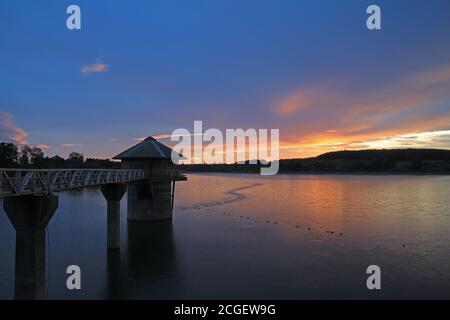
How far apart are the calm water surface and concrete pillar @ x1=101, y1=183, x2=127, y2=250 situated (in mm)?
1035

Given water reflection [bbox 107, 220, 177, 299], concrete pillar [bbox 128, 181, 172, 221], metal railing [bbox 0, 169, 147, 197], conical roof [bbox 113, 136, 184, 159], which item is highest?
conical roof [bbox 113, 136, 184, 159]

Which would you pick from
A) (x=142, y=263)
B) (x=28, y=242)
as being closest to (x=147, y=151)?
(x=142, y=263)

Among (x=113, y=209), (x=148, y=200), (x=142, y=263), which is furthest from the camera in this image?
Answer: (x=148, y=200)

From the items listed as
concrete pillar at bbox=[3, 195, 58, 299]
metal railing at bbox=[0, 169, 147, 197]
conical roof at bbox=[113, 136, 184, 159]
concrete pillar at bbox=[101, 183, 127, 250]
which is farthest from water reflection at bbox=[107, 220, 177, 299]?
conical roof at bbox=[113, 136, 184, 159]

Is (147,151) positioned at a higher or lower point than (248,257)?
higher

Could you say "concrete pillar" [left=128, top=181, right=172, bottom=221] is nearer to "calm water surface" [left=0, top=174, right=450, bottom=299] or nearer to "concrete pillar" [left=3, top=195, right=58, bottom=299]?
"calm water surface" [left=0, top=174, right=450, bottom=299]

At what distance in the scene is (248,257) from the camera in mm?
27688

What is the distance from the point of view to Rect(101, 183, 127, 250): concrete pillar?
29.1 meters

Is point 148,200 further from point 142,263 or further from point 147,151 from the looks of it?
point 142,263

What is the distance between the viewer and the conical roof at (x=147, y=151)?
128ft

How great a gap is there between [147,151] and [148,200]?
5.93 metres

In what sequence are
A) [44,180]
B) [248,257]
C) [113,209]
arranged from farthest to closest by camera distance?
[113,209]
[248,257]
[44,180]
